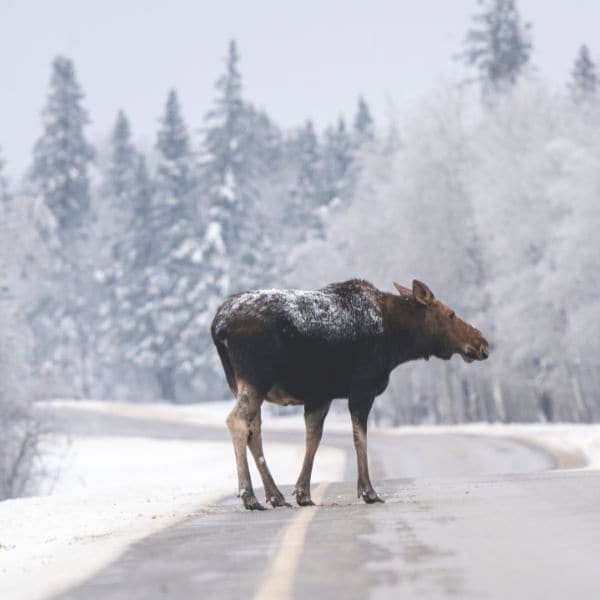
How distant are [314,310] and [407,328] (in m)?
1.36

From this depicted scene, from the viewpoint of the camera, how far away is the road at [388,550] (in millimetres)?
5918

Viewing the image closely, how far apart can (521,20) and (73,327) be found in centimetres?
3645

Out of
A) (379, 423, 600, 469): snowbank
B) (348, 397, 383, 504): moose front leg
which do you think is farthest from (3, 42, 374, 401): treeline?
(348, 397, 383, 504): moose front leg

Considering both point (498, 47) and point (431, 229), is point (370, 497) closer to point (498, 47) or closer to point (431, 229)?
point (431, 229)

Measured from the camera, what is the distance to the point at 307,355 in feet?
37.0

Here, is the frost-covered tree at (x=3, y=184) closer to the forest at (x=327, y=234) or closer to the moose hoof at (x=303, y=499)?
the forest at (x=327, y=234)

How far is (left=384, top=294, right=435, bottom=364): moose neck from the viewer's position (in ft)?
40.3

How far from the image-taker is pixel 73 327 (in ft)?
276

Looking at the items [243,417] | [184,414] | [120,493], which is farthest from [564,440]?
[184,414]

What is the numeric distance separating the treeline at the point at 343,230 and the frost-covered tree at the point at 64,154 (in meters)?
0.13

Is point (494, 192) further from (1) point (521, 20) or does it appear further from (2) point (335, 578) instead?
(2) point (335, 578)

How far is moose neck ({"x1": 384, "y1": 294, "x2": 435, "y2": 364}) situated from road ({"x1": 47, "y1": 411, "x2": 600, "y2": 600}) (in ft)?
4.54

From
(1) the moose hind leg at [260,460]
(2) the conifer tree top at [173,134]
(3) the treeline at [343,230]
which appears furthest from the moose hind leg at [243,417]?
(2) the conifer tree top at [173,134]

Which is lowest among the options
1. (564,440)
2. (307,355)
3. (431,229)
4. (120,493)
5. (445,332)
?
(120,493)
